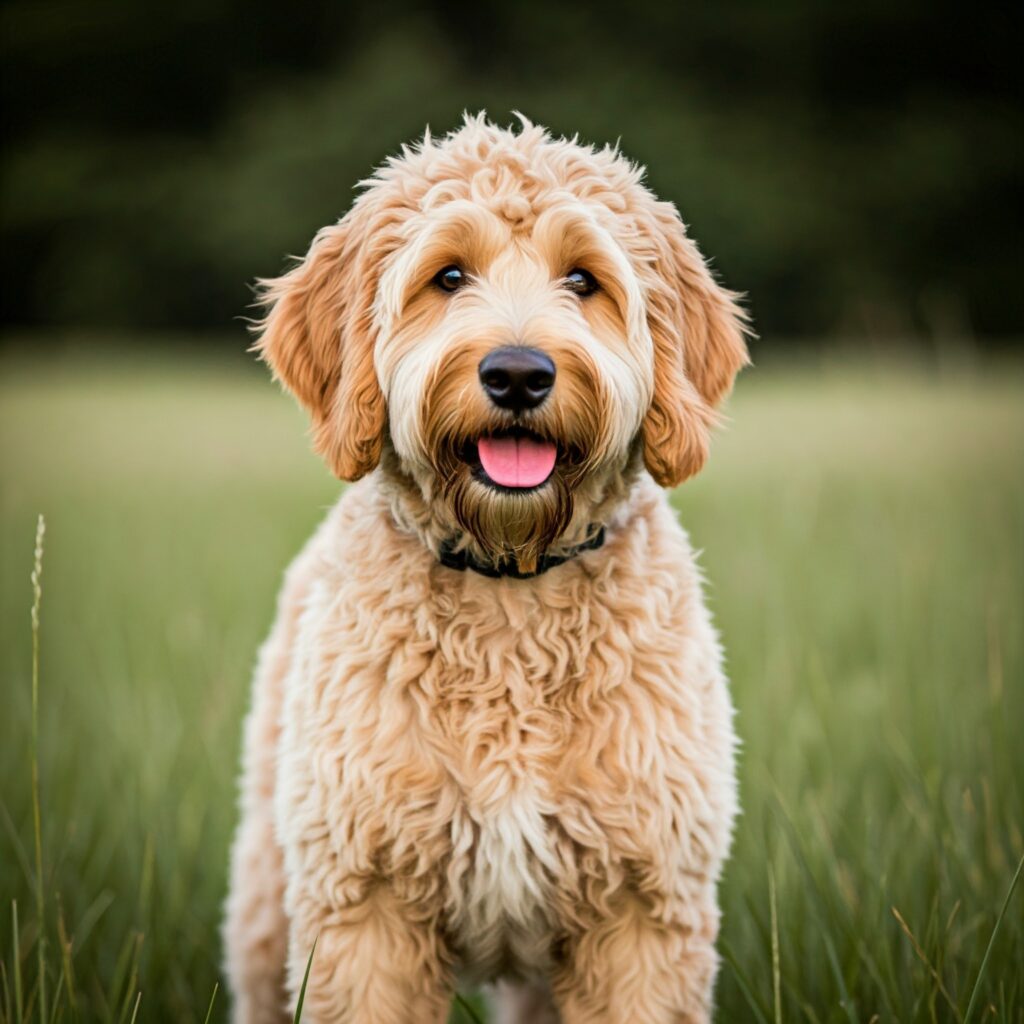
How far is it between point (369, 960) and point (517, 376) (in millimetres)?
1275

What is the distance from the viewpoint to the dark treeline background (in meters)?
26.8

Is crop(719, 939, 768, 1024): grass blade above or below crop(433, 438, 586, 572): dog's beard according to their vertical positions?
below

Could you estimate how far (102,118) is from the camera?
3109cm

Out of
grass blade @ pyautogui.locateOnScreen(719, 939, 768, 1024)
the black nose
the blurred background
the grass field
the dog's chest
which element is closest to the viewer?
the black nose

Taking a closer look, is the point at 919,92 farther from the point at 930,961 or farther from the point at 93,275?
the point at 930,961

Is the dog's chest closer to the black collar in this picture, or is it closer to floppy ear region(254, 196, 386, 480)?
the black collar

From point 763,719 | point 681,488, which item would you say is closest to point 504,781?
point 763,719

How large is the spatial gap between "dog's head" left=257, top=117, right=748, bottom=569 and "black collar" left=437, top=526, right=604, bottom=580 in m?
0.04

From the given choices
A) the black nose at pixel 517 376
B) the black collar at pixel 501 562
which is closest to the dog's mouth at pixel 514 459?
the black nose at pixel 517 376

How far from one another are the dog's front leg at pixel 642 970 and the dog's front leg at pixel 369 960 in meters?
0.33

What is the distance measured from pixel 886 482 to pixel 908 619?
3.97 meters

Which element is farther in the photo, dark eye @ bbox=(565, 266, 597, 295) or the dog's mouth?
dark eye @ bbox=(565, 266, 597, 295)

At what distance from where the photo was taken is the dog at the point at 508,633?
2621 millimetres

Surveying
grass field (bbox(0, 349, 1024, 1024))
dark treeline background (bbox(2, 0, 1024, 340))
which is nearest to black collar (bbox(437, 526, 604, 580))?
grass field (bbox(0, 349, 1024, 1024))
